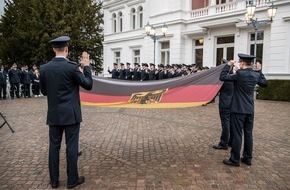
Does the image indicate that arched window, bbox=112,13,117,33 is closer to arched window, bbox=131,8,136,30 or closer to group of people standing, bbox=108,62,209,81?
arched window, bbox=131,8,136,30

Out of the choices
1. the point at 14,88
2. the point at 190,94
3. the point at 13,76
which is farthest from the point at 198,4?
the point at 190,94

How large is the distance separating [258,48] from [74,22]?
1866 centimetres

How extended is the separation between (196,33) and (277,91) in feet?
31.0

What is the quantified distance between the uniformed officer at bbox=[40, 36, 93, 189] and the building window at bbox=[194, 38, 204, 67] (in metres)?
20.1

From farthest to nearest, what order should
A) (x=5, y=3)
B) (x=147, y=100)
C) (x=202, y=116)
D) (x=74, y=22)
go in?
(x=5, y=3), (x=74, y=22), (x=202, y=116), (x=147, y=100)

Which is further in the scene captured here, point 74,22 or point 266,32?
point 74,22

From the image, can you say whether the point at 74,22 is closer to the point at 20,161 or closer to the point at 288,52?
the point at 288,52

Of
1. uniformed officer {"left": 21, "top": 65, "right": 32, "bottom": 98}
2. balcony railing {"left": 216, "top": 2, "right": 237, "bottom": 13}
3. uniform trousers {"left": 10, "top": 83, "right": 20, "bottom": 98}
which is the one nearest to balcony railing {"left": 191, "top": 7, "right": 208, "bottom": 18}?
balcony railing {"left": 216, "top": 2, "right": 237, "bottom": 13}

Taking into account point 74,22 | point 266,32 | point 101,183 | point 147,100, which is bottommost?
point 101,183

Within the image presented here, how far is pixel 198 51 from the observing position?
2373cm

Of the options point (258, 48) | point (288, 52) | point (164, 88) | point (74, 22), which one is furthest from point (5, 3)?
point (164, 88)

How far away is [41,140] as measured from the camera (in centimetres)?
692

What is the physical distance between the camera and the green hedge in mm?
15234

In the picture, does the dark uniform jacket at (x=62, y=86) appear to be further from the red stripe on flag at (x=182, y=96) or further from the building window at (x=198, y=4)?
the building window at (x=198, y=4)
